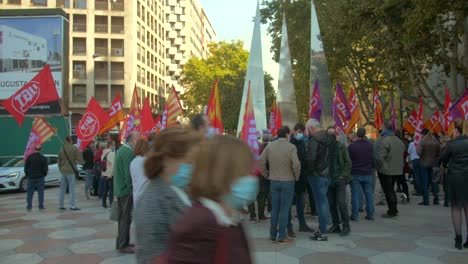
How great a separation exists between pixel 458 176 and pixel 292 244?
269 centimetres

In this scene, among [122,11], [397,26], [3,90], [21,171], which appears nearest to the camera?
[397,26]

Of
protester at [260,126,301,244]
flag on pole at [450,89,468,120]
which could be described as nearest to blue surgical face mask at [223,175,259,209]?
protester at [260,126,301,244]

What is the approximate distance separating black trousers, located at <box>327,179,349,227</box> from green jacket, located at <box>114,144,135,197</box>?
364 cm

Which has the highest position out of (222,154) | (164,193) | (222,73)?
(222,73)

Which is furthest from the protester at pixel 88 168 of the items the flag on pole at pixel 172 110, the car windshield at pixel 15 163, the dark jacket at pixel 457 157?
the dark jacket at pixel 457 157

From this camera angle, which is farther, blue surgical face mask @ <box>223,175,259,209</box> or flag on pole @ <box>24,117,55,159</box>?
flag on pole @ <box>24,117,55,159</box>

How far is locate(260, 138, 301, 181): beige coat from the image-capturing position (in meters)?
6.90

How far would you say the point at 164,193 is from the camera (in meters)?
2.77

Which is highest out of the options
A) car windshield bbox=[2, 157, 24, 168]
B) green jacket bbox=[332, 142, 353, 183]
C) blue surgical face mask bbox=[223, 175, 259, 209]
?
blue surgical face mask bbox=[223, 175, 259, 209]

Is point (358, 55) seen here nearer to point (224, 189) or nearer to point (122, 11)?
point (224, 189)

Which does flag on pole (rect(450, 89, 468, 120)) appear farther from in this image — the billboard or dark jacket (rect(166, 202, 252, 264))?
the billboard

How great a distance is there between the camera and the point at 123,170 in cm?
624

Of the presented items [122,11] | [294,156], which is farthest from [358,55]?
[122,11]

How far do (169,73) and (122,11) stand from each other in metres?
24.3
